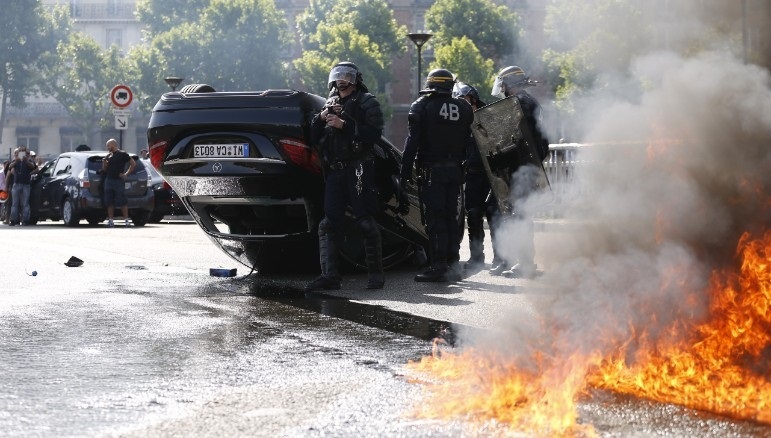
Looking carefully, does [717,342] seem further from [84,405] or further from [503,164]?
[503,164]

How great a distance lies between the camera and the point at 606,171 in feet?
17.9

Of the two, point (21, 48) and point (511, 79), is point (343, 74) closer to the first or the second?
point (511, 79)

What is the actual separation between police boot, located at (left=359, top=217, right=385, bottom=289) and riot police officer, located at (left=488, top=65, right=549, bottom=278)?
1.36m

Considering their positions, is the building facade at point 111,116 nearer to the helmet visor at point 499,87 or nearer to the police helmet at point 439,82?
the helmet visor at point 499,87

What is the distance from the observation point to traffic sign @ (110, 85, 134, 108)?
2902cm

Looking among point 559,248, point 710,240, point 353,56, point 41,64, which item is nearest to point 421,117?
point 559,248

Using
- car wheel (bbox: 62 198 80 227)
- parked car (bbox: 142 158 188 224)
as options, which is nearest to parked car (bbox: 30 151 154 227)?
car wheel (bbox: 62 198 80 227)

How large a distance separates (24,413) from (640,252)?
2522 mm

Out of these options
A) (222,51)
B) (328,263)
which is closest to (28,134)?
(222,51)

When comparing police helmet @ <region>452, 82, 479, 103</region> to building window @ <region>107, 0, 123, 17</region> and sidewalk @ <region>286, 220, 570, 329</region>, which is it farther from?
building window @ <region>107, 0, 123, 17</region>

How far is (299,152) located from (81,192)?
15.4 metres

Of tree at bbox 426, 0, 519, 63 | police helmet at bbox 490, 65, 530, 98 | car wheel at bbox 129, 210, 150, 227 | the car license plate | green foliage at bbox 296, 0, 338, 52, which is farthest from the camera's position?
green foliage at bbox 296, 0, 338, 52

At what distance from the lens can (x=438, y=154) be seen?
10258 mm

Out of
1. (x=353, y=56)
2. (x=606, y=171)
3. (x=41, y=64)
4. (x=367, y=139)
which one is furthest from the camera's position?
(x=41, y=64)
